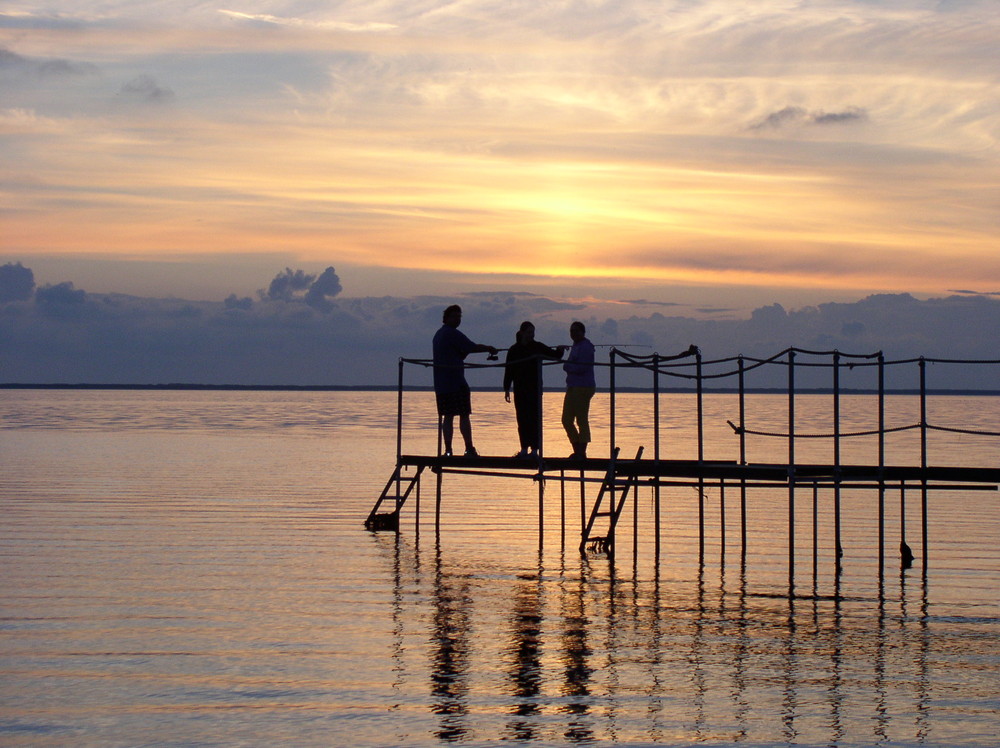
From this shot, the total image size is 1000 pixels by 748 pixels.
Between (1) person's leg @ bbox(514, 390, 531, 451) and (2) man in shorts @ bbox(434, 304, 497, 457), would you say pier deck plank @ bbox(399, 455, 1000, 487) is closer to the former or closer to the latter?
(1) person's leg @ bbox(514, 390, 531, 451)

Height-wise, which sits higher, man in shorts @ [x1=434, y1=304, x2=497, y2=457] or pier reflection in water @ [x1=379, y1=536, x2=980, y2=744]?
man in shorts @ [x1=434, y1=304, x2=497, y2=457]

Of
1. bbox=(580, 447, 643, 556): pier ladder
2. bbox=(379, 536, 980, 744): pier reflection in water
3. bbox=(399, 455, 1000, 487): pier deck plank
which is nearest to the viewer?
bbox=(379, 536, 980, 744): pier reflection in water

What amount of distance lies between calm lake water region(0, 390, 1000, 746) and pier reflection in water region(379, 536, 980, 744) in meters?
0.04

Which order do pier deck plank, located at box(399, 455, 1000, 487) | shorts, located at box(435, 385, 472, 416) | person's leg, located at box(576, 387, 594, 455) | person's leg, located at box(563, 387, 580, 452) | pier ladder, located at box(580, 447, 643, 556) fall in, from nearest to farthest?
pier deck plank, located at box(399, 455, 1000, 487), pier ladder, located at box(580, 447, 643, 556), person's leg, located at box(576, 387, 594, 455), person's leg, located at box(563, 387, 580, 452), shorts, located at box(435, 385, 472, 416)

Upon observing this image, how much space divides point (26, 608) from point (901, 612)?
1067cm

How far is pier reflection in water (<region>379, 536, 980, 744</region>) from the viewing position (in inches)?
393

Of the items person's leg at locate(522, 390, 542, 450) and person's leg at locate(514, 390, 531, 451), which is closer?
person's leg at locate(522, 390, 542, 450)

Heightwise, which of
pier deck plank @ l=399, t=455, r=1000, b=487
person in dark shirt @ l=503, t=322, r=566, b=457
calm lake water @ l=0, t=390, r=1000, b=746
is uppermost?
person in dark shirt @ l=503, t=322, r=566, b=457

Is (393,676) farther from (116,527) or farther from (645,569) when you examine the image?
(116,527)

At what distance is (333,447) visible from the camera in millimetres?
53531

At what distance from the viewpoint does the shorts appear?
19.7m

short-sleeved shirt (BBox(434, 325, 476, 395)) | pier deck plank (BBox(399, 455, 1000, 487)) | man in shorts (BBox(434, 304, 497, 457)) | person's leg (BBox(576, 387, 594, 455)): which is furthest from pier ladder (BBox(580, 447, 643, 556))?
short-sleeved shirt (BBox(434, 325, 476, 395))

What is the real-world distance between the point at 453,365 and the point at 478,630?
652 centimetres

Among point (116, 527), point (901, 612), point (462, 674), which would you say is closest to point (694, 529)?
point (901, 612)
